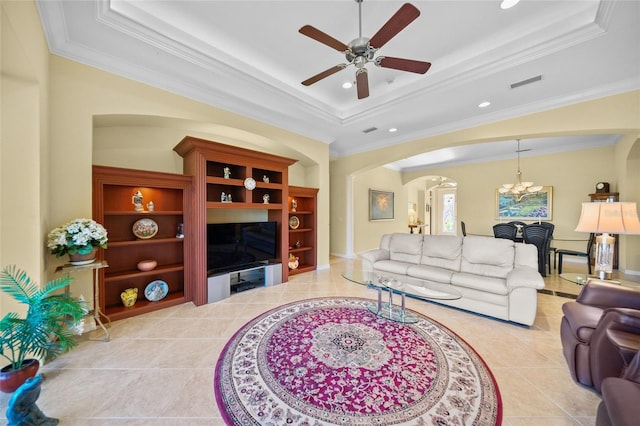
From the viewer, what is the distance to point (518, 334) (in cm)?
243

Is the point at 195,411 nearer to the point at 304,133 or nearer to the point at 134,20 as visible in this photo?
the point at 134,20

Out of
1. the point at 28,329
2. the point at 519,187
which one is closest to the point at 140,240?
the point at 28,329

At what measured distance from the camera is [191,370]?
1.89m

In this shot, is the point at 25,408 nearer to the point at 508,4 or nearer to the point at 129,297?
the point at 129,297

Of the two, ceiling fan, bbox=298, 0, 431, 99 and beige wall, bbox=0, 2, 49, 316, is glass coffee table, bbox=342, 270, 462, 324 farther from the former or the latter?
beige wall, bbox=0, 2, 49, 316

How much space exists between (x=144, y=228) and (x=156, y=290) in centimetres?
86

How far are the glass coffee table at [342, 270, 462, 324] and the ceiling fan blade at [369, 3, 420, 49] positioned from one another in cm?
241

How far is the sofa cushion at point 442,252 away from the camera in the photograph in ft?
11.4

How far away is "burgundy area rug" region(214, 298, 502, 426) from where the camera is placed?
147cm

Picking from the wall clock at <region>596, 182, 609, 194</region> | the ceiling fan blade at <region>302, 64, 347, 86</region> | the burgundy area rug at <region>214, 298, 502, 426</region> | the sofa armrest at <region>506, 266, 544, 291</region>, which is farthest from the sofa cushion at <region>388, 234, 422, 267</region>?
the wall clock at <region>596, 182, 609, 194</region>

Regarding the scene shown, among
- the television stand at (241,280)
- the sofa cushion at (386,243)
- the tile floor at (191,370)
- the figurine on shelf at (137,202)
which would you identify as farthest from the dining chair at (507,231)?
the figurine on shelf at (137,202)

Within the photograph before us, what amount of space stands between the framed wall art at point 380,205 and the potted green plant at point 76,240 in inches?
249

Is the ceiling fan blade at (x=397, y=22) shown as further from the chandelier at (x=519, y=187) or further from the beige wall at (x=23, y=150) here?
the chandelier at (x=519, y=187)

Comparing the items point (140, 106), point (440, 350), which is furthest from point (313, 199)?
point (440, 350)
